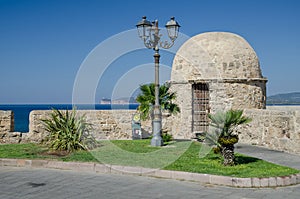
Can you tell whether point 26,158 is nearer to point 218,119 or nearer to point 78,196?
point 78,196

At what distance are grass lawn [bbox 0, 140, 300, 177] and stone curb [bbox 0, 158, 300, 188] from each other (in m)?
0.32

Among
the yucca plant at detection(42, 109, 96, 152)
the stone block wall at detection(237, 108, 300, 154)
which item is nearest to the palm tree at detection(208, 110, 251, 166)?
the stone block wall at detection(237, 108, 300, 154)

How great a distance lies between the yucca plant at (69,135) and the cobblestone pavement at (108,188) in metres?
3.05

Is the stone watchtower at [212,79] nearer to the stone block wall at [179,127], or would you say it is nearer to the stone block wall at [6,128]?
the stone block wall at [179,127]

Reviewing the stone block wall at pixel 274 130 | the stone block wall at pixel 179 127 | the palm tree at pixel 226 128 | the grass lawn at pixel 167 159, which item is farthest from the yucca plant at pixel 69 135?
the stone block wall at pixel 274 130

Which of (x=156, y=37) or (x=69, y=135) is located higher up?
(x=156, y=37)

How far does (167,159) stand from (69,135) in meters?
3.77

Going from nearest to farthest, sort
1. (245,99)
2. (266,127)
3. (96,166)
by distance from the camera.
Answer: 1. (96,166)
2. (266,127)
3. (245,99)

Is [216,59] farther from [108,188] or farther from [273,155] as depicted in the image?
[108,188]

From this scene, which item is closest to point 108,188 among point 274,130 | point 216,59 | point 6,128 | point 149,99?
point 149,99

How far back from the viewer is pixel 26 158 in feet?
31.7

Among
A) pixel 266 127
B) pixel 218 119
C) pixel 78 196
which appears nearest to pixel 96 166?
pixel 78 196

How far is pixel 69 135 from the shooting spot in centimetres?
1146

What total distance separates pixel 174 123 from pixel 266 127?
563 centimetres
